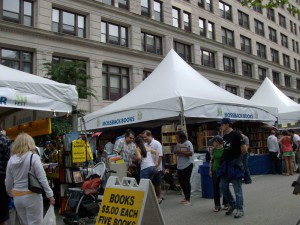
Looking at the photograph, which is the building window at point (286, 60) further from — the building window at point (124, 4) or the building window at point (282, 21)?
the building window at point (124, 4)

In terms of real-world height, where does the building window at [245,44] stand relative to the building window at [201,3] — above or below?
below

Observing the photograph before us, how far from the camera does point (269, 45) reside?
45.2m

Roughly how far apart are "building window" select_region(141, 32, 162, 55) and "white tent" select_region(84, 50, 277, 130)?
15.2 meters

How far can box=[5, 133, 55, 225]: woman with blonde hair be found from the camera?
5102 millimetres

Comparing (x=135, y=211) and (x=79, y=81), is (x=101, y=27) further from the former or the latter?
(x=135, y=211)

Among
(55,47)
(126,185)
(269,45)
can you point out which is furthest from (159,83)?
(269,45)

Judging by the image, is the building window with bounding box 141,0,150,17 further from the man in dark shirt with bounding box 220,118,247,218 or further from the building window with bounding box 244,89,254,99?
the man in dark shirt with bounding box 220,118,247,218

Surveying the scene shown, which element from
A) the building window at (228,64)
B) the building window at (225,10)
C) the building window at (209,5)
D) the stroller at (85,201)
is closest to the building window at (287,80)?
the building window at (228,64)

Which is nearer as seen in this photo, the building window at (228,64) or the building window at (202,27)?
the building window at (202,27)

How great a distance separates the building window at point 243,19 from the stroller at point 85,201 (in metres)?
36.8

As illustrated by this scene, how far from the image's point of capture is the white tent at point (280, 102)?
1809 centimetres

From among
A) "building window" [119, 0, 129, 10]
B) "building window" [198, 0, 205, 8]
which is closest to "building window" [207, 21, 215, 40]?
"building window" [198, 0, 205, 8]

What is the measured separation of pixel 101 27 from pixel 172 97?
1701 cm

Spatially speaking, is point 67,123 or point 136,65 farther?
point 136,65
